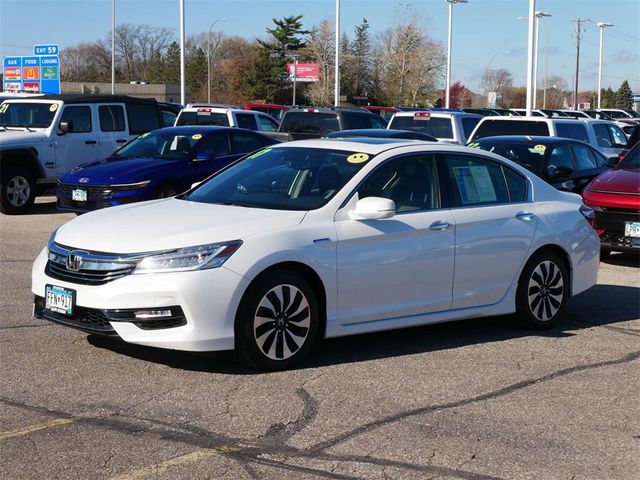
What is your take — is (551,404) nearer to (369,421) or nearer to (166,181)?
(369,421)

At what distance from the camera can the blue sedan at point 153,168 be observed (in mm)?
13828

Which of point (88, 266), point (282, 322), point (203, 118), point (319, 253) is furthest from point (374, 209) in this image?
point (203, 118)

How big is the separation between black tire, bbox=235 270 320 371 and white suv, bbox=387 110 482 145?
1323 centimetres

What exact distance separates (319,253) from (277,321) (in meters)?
0.56

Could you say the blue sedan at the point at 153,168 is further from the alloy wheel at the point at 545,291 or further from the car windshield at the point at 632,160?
the alloy wheel at the point at 545,291

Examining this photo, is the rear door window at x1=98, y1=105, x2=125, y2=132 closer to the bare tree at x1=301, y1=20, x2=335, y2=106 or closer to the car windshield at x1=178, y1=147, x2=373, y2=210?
the car windshield at x1=178, y1=147, x2=373, y2=210

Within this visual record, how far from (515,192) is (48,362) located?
4068 millimetres

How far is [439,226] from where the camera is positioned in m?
7.29

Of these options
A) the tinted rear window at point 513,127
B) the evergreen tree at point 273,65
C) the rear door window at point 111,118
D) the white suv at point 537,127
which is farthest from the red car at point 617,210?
the evergreen tree at point 273,65

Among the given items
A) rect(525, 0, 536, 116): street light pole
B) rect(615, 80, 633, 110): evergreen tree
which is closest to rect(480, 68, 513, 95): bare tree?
rect(615, 80, 633, 110): evergreen tree

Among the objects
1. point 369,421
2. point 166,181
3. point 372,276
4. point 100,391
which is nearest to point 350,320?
point 372,276

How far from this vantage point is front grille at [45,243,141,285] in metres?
6.14

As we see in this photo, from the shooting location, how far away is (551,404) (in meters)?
5.93

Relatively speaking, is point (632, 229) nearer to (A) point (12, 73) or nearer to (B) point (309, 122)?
(B) point (309, 122)
